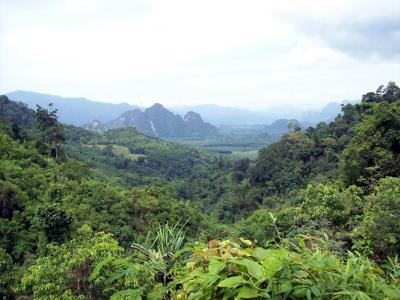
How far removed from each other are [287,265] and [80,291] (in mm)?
2416

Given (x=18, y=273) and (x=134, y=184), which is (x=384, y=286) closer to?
(x=18, y=273)

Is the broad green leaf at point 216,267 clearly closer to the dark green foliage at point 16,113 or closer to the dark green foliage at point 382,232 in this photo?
the dark green foliage at point 382,232

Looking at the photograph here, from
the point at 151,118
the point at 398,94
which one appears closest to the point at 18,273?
the point at 398,94

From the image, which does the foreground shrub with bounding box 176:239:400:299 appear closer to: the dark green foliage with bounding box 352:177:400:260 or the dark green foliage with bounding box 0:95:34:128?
the dark green foliage with bounding box 352:177:400:260

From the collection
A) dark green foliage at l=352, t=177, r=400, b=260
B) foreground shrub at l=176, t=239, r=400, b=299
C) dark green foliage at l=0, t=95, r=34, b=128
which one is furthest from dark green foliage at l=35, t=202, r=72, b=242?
dark green foliage at l=0, t=95, r=34, b=128

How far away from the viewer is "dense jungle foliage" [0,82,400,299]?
1.45m

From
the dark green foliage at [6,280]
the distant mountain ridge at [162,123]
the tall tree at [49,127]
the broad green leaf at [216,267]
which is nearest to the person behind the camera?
the broad green leaf at [216,267]

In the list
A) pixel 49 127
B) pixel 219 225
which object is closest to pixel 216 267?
pixel 219 225

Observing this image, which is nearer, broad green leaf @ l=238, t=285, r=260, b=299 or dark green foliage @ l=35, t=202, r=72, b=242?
broad green leaf @ l=238, t=285, r=260, b=299

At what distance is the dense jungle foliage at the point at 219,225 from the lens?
145 cm

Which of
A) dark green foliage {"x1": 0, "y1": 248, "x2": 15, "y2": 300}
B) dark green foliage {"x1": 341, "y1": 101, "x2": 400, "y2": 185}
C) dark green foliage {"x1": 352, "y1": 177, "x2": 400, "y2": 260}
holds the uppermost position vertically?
dark green foliage {"x1": 341, "y1": 101, "x2": 400, "y2": 185}

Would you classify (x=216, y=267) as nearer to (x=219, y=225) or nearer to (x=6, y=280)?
(x=6, y=280)

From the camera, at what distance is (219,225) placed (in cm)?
1745

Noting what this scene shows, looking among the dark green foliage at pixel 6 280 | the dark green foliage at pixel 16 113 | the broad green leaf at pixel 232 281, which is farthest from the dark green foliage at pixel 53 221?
the dark green foliage at pixel 16 113
